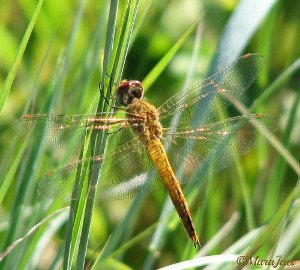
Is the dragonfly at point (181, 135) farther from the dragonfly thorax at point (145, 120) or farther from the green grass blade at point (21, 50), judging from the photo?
the green grass blade at point (21, 50)

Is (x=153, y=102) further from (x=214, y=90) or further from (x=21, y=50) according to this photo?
(x=21, y=50)

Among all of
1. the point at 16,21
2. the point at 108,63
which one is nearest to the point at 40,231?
the point at 108,63

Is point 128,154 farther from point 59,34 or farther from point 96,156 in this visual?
point 59,34

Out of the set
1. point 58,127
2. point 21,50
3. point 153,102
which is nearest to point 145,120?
point 58,127

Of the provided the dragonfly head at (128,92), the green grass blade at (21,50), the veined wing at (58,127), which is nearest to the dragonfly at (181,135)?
the dragonfly head at (128,92)

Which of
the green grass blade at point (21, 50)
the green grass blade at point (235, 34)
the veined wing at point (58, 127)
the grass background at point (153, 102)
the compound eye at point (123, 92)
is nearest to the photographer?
the green grass blade at point (21, 50)

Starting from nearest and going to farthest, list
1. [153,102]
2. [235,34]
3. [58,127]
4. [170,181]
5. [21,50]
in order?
[21,50], [58,127], [170,181], [235,34], [153,102]

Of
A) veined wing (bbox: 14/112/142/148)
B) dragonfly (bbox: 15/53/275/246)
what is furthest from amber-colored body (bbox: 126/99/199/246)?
veined wing (bbox: 14/112/142/148)
